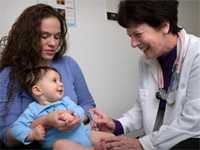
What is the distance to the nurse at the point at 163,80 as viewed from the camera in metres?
1.37

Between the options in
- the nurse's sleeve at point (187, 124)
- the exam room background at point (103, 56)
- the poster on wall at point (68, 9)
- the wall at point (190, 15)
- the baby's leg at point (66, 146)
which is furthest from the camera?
the wall at point (190, 15)

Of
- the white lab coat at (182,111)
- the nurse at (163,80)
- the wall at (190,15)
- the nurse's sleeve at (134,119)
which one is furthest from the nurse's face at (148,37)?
the wall at (190,15)

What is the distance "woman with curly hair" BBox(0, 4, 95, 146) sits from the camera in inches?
59.4

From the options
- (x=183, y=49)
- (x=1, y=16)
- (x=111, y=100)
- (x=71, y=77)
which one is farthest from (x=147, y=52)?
(x=111, y=100)

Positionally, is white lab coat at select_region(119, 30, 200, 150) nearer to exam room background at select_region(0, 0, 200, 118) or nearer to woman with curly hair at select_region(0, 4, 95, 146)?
woman with curly hair at select_region(0, 4, 95, 146)

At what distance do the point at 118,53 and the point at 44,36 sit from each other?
4.47 feet

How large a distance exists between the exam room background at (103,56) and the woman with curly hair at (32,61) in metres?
0.60

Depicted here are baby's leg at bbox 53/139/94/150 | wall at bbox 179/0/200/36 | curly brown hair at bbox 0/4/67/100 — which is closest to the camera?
baby's leg at bbox 53/139/94/150

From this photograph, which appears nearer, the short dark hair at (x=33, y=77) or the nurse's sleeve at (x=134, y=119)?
the short dark hair at (x=33, y=77)

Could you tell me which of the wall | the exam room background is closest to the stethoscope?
the exam room background

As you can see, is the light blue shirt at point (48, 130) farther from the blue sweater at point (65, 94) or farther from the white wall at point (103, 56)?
the white wall at point (103, 56)

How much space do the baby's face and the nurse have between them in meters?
0.28

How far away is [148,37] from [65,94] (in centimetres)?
50

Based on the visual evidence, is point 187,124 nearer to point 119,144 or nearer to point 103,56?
point 119,144
